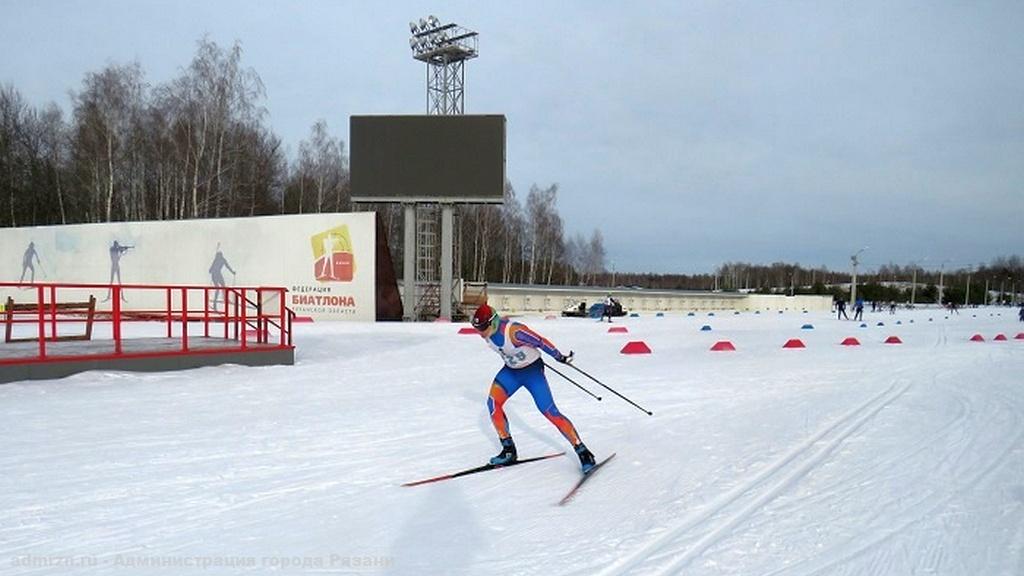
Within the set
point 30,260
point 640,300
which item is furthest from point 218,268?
point 640,300

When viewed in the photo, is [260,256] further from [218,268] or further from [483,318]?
[483,318]

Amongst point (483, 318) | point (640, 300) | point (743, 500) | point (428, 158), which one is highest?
point (428, 158)

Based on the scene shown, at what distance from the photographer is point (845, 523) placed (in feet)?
14.6

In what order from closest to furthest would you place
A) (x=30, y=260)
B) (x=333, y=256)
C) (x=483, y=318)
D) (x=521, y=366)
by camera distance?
(x=483, y=318) < (x=521, y=366) < (x=333, y=256) < (x=30, y=260)

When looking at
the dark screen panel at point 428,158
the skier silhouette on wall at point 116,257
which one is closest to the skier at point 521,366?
the dark screen panel at point 428,158

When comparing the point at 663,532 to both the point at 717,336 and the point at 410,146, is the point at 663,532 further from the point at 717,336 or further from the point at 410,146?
the point at 410,146

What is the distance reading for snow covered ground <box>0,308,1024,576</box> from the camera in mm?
3959

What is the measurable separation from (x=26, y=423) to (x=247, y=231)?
20.3 metres

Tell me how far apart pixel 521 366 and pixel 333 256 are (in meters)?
21.5

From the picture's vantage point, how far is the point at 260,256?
86.8ft

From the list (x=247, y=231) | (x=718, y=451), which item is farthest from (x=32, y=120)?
(x=718, y=451)

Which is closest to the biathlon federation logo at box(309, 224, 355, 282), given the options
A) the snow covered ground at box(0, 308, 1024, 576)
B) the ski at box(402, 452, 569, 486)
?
the snow covered ground at box(0, 308, 1024, 576)

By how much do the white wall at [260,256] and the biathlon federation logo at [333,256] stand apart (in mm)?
40

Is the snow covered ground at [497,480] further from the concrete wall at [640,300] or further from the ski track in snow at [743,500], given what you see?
the concrete wall at [640,300]
